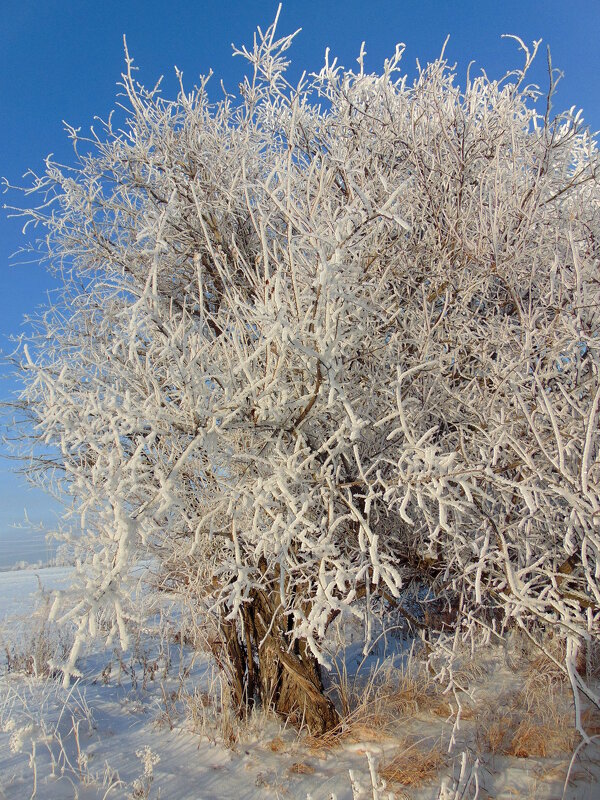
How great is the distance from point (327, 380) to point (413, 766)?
2.54 metres

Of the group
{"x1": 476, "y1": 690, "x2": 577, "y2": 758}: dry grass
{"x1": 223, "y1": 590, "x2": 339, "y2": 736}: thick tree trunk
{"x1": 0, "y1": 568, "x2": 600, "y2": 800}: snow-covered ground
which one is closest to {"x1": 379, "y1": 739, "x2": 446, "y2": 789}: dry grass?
{"x1": 0, "y1": 568, "x2": 600, "y2": 800}: snow-covered ground

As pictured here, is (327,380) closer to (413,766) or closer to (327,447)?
(327,447)

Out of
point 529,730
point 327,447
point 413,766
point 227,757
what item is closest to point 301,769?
point 227,757

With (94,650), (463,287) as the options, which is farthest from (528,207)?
(94,650)

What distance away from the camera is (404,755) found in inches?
138

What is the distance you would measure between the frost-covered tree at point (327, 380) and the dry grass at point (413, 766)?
701 mm

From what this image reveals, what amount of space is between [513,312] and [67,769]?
468 centimetres

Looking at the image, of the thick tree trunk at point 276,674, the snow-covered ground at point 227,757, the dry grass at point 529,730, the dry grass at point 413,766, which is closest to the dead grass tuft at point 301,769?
the snow-covered ground at point 227,757

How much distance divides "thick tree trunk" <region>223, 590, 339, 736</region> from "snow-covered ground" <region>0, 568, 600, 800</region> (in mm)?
155

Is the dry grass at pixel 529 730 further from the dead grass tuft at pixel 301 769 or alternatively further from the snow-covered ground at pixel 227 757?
the dead grass tuft at pixel 301 769

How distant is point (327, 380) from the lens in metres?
2.57

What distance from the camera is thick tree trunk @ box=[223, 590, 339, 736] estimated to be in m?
4.02

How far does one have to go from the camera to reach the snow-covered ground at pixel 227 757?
3309 millimetres

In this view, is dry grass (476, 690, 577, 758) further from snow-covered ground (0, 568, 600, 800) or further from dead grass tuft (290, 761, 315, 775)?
dead grass tuft (290, 761, 315, 775)
